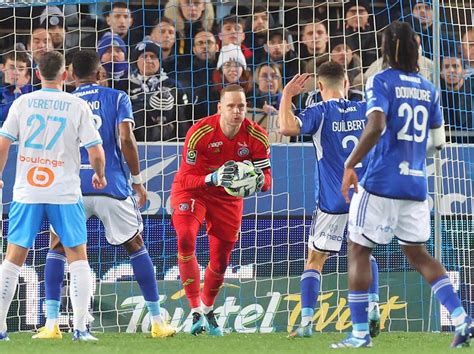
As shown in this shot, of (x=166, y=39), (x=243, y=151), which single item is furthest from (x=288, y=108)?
(x=166, y=39)

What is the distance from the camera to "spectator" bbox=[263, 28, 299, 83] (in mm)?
12727

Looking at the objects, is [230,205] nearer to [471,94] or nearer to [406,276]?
[406,276]

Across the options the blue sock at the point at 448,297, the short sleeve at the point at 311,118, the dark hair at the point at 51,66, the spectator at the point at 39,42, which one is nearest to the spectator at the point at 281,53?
the spectator at the point at 39,42

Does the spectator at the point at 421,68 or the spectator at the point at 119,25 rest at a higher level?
the spectator at the point at 119,25

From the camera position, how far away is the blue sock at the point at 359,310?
757cm

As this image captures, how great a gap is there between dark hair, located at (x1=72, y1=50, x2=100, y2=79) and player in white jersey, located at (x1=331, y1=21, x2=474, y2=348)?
236cm

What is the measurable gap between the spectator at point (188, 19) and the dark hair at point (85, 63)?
396 cm

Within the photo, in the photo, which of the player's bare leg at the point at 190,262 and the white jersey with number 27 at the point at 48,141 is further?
the player's bare leg at the point at 190,262

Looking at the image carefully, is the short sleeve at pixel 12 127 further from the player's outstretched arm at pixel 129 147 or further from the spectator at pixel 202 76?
the spectator at pixel 202 76

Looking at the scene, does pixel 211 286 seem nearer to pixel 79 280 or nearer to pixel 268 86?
pixel 79 280

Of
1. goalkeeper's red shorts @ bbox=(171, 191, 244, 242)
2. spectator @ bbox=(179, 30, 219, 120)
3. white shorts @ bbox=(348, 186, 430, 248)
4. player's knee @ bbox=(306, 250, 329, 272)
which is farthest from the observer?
spectator @ bbox=(179, 30, 219, 120)

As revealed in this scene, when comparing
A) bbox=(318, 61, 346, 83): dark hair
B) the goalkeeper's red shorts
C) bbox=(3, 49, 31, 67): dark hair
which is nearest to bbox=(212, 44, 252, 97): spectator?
bbox=(3, 49, 31, 67): dark hair

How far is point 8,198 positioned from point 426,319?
4.20 m

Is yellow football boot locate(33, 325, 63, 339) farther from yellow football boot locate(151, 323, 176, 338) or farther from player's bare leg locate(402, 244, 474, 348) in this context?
player's bare leg locate(402, 244, 474, 348)
